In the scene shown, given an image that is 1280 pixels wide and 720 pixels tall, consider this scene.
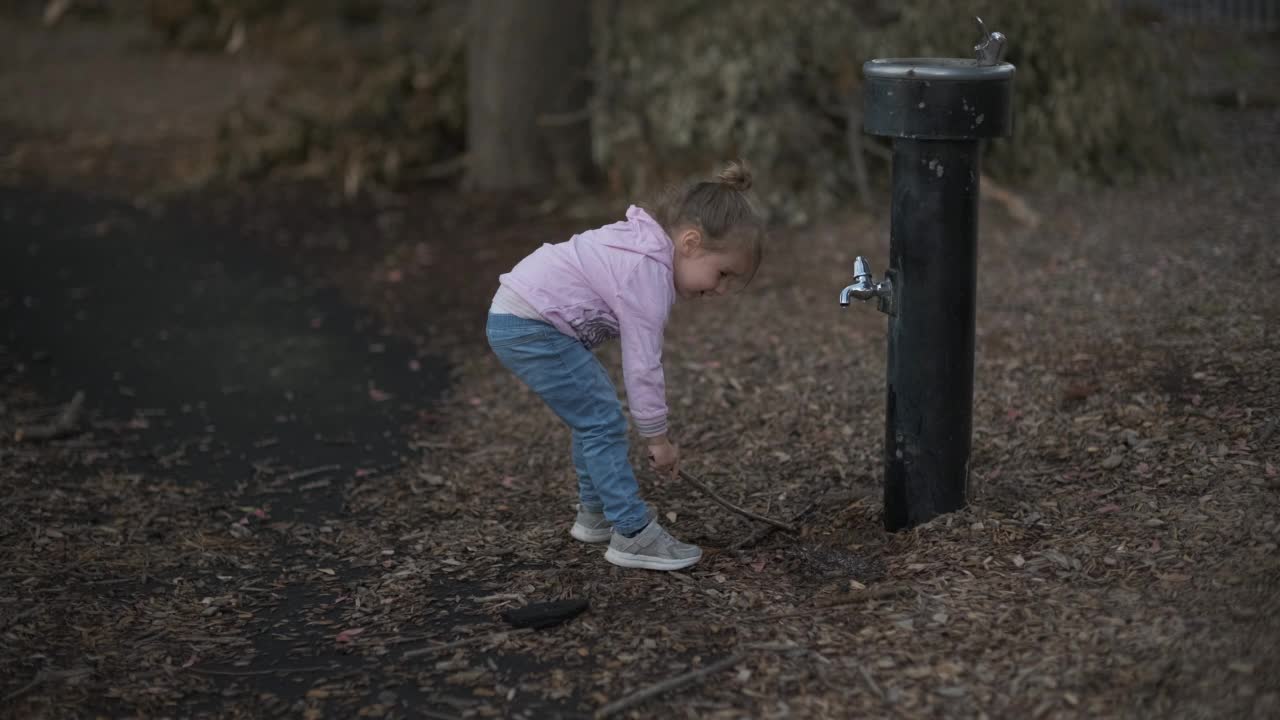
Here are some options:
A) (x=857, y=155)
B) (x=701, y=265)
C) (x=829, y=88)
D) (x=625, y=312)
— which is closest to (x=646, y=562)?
(x=625, y=312)

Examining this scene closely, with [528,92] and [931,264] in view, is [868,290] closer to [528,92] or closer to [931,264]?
[931,264]

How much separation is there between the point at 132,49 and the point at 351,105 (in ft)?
18.8

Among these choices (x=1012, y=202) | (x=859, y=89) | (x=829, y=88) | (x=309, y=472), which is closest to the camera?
(x=309, y=472)

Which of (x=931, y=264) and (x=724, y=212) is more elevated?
(x=724, y=212)

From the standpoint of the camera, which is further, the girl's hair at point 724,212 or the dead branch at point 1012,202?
the dead branch at point 1012,202

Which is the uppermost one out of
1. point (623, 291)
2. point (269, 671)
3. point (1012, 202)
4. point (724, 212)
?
point (724, 212)

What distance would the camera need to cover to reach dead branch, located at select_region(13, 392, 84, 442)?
4.79 metres

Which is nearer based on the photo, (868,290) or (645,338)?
(645,338)

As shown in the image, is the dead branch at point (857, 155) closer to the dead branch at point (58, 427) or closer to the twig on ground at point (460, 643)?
the dead branch at point (58, 427)

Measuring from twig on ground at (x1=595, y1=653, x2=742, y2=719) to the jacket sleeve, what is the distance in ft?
1.89

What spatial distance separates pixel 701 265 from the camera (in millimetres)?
3322

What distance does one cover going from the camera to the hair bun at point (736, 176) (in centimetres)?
329

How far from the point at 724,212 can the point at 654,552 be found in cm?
92

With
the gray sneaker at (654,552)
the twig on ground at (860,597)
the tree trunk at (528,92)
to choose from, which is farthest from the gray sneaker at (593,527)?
the tree trunk at (528,92)
